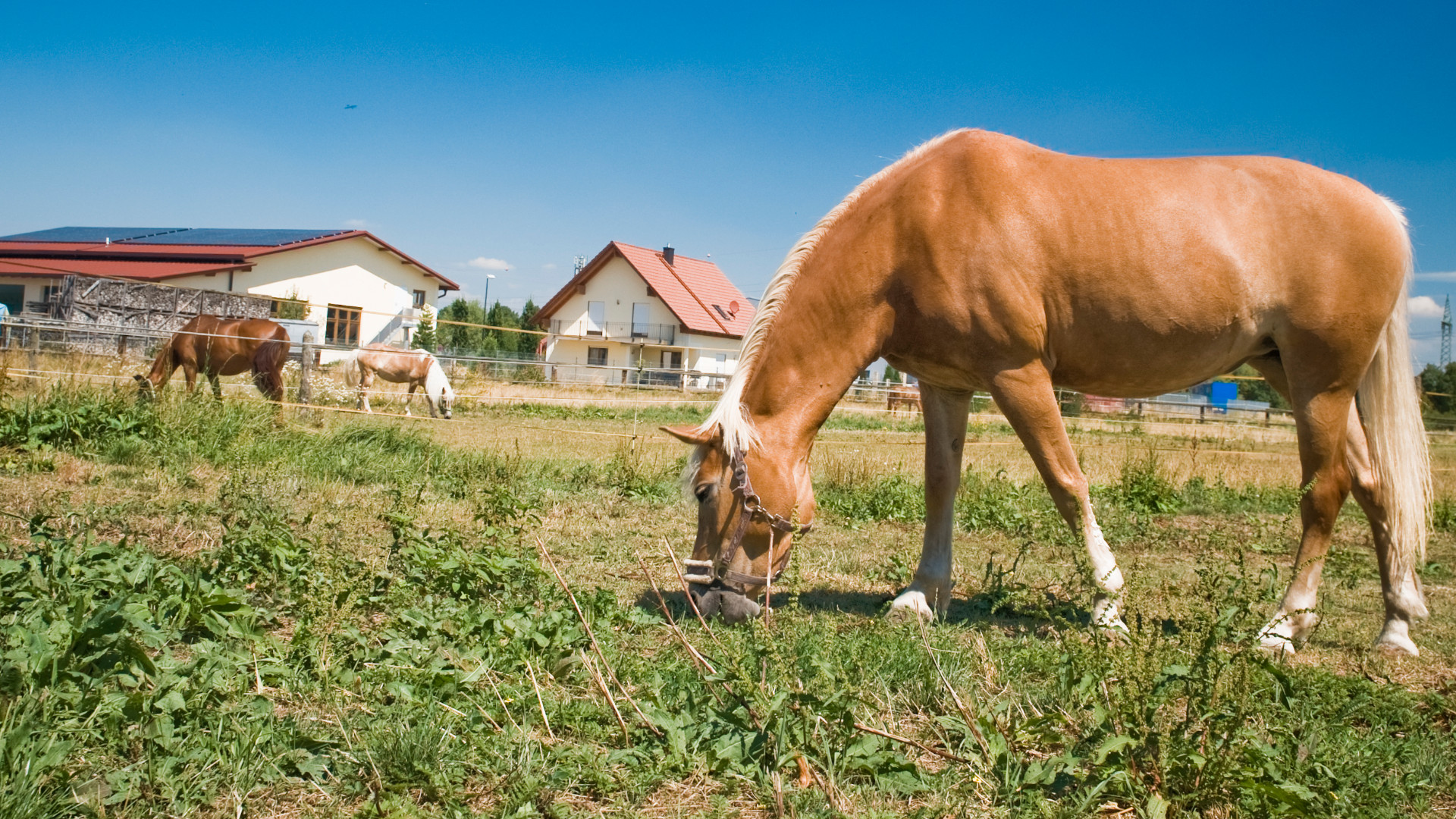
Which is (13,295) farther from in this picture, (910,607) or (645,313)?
(910,607)

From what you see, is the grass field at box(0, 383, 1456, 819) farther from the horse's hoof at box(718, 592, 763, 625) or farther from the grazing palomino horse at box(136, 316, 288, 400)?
the grazing palomino horse at box(136, 316, 288, 400)

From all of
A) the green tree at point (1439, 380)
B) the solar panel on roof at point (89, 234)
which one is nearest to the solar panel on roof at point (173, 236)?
the solar panel on roof at point (89, 234)

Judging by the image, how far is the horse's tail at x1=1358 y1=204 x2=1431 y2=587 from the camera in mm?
4309

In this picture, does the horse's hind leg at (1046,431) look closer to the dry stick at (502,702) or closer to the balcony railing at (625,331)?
the dry stick at (502,702)

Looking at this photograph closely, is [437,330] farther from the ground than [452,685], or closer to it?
farther from the ground

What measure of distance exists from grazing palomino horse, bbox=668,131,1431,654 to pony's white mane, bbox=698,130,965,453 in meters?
0.01

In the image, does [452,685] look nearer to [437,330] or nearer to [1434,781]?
[1434,781]

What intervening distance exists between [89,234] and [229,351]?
45.3 metres

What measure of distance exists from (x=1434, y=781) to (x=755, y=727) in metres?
1.94

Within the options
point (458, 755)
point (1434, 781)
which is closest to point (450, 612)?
point (458, 755)

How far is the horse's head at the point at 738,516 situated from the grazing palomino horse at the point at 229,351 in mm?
10206

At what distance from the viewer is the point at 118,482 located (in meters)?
6.03

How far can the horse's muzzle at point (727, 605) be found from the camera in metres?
3.78

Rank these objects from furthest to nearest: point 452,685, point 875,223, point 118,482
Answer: point 118,482 < point 875,223 < point 452,685
